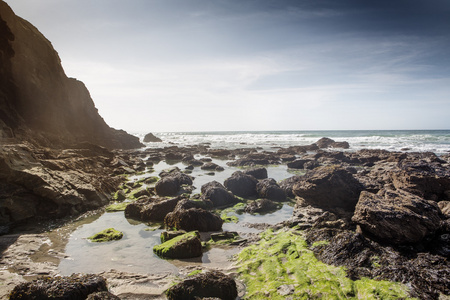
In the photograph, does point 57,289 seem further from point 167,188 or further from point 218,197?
point 167,188

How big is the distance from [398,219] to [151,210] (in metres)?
8.18

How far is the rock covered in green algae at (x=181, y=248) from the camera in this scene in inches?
242

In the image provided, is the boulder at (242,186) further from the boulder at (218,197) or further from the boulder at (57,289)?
the boulder at (57,289)

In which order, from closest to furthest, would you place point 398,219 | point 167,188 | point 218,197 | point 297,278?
point 297,278, point 398,219, point 218,197, point 167,188

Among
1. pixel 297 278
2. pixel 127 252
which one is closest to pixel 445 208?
pixel 297 278

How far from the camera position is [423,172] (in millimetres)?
9234

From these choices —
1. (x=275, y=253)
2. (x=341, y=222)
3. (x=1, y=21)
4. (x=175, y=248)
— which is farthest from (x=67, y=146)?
(x=341, y=222)

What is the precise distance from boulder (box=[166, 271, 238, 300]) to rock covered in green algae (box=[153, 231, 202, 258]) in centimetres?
160

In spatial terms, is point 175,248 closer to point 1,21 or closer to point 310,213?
point 310,213

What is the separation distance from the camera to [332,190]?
8945mm

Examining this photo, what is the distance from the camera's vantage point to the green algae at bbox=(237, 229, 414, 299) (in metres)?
4.38

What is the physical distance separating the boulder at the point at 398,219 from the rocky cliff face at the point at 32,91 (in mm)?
14691

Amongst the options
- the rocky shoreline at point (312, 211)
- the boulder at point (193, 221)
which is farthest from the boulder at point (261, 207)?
the boulder at point (193, 221)

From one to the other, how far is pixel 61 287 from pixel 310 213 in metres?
7.68
